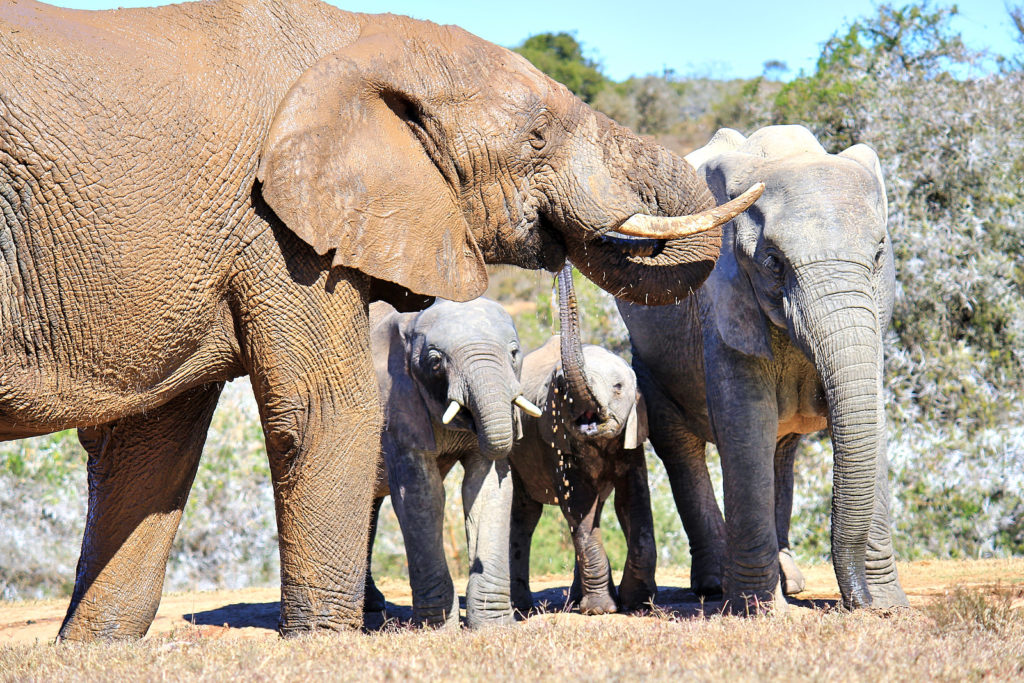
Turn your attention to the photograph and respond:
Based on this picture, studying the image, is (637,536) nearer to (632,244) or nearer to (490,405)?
(490,405)

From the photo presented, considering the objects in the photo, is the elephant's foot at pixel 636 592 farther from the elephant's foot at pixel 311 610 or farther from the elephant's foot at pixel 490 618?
the elephant's foot at pixel 311 610

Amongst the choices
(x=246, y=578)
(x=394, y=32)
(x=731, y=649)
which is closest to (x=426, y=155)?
(x=394, y=32)

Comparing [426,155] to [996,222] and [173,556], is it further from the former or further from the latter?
[996,222]

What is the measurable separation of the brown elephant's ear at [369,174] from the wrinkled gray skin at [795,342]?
239 cm

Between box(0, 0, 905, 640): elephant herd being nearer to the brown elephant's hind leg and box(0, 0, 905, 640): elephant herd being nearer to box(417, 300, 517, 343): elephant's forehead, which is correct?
the brown elephant's hind leg

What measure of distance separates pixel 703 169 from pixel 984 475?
18.7 ft

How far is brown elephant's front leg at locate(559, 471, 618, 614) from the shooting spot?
25.4 feet

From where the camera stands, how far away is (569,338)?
715cm

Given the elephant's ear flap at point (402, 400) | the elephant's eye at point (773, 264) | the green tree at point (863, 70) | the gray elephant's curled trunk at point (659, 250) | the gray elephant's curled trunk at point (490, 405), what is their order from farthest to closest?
the green tree at point (863, 70) → the elephant's ear flap at point (402, 400) → the elephant's eye at point (773, 264) → the gray elephant's curled trunk at point (490, 405) → the gray elephant's curled trunk at point (659, 250)

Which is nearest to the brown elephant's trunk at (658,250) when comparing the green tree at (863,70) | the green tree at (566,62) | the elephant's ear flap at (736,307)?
the elephant's ear flap at (736,307)

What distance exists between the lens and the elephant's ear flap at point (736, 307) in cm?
685

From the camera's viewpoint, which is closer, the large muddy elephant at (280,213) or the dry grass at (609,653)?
the dry grass at (609,653)

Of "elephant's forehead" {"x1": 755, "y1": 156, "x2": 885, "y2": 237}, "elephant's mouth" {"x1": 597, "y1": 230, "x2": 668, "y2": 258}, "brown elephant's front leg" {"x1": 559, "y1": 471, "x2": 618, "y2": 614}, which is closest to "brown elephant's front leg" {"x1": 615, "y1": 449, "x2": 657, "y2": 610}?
"brown elephant's front leg" {"x1": 559, "y1": 471, "x2": 618, "y2": 614}

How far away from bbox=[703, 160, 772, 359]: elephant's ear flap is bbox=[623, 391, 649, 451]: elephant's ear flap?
96 centimetres
